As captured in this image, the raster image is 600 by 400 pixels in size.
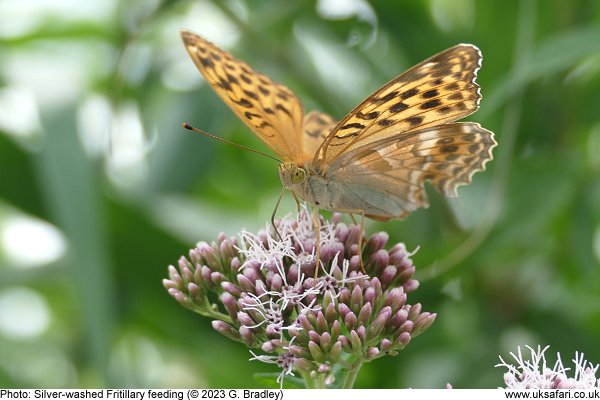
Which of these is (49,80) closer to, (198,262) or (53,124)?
(53,124)

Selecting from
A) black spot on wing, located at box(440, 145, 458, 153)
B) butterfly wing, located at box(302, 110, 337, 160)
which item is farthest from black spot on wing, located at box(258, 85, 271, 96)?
black spot on wing, located at box(440, 145, 458, 153)

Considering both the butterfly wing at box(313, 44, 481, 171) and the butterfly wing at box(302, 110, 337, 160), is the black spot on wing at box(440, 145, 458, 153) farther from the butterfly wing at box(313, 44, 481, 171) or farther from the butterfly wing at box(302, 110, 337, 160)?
the butterfly wing at box(302, 110, 337, 160)

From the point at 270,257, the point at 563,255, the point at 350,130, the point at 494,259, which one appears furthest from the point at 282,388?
the point at 563,255

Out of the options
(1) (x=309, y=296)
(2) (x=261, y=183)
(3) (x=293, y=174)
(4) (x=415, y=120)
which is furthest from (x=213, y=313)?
(2) (x=261, y=183)

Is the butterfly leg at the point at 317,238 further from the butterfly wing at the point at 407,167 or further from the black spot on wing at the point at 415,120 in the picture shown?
the black spot on wing at the point at 415,120

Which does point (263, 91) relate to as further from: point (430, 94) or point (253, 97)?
point (430, 94)

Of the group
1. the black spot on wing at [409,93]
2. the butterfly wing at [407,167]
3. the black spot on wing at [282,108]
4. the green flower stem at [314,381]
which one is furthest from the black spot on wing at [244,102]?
the green flower stem at [314,381]
